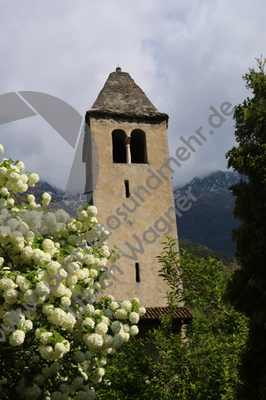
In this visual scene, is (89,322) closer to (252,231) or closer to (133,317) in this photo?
(133,317)

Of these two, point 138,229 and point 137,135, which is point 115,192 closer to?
point 138,229

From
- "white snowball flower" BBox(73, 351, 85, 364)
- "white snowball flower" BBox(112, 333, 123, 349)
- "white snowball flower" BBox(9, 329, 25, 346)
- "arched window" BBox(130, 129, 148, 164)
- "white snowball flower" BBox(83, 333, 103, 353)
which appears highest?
"arched window" BBox(130, 129, 148, 164)

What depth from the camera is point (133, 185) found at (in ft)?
45.4

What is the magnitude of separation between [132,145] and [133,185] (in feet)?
9.92

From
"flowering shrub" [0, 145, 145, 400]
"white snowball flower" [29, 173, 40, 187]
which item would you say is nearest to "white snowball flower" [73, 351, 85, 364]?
"flowering shrub" [0, 145, 145, 400]

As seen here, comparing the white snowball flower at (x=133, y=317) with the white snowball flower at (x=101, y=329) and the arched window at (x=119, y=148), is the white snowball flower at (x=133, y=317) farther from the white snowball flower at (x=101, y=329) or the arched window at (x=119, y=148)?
the arched window at (x=119, y=148)

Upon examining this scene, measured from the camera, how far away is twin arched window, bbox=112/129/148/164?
14797 millimetres

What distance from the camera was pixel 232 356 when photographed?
16.3ft

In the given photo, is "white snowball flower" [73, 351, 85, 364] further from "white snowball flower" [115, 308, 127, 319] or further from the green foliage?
the green foliage

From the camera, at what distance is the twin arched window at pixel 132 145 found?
14797mm

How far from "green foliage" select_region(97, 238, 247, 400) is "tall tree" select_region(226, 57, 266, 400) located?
0.39 m

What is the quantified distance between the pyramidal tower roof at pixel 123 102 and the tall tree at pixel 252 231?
22.8 feet

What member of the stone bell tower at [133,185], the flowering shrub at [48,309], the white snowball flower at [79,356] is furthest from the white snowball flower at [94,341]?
the stone bell tower at [133,185]

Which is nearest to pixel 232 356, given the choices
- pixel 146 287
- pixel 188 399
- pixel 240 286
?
pixel 188 399
